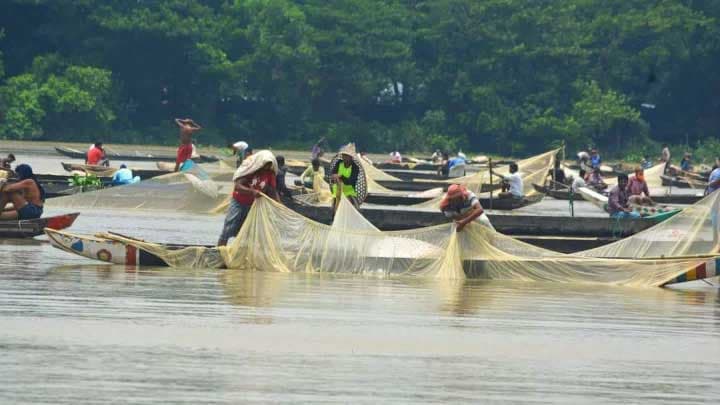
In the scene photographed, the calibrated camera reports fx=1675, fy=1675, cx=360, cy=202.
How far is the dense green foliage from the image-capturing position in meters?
65.6

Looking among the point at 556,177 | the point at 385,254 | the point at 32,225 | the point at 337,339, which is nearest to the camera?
the point at 337,339

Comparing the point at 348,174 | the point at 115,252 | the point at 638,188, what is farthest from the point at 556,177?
the point at 115,252

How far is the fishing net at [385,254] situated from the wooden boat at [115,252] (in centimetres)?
2

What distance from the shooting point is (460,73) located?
72.2 meters

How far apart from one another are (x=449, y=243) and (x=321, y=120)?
55.3 m

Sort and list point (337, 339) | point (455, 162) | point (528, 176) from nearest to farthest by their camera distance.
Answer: point (337, 339) < point (528, 176) < point (455, 162)

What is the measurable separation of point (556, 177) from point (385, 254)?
2027 centimetres

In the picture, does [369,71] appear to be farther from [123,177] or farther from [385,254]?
[385,254]

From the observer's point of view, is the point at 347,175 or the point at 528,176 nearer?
the point at 347,175

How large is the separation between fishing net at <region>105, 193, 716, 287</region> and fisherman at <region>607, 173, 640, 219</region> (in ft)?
20.6

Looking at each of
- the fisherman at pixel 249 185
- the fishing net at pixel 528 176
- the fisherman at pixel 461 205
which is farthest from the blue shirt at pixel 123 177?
the fisherman at pixel 461 205

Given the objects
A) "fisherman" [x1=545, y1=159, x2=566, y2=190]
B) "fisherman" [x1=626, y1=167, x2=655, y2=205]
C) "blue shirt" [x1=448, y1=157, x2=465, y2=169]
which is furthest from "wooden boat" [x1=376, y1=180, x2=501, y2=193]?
"fisherman" [x1=626, y1=167, x2=655, y2=205]

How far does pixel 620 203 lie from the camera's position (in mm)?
22969

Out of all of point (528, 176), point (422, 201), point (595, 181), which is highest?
point (528, 176)
